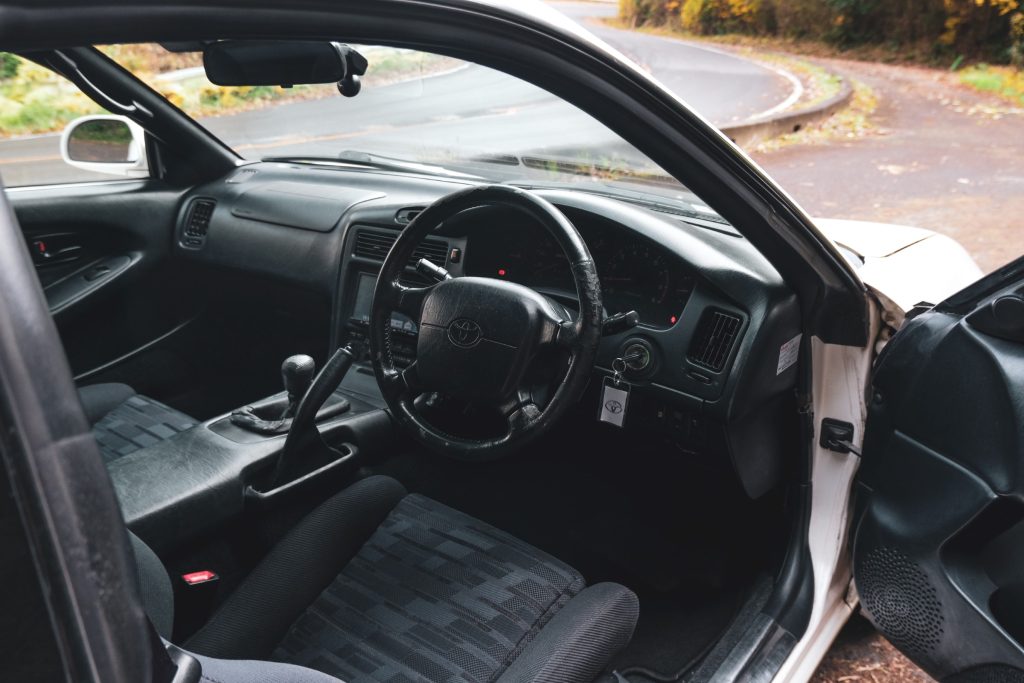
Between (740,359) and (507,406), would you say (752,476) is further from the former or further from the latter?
(507,406)

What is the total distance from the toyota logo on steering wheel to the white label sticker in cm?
73

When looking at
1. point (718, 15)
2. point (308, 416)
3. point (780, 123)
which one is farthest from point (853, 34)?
point (308, 416)

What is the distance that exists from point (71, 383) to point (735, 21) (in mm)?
21004

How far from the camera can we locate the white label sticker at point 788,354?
198 centimetres

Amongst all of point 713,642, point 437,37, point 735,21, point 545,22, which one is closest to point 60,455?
point 437,37

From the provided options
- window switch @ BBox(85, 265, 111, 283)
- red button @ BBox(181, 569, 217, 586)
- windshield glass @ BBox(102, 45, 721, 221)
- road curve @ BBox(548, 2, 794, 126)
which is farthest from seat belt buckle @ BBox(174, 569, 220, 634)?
road curve @ BBox(548, 2, 794, 126)

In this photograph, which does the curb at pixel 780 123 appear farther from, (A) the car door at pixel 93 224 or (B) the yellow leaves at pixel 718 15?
(B) the yellow leaves at pixel 718 15

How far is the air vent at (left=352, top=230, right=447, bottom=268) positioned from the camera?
A: 97.4 inches

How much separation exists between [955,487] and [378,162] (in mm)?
2317

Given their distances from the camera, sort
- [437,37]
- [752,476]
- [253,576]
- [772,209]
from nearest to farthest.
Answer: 1. [437,37]
2. [772,209]
3. [253,576]
4. [752,476]

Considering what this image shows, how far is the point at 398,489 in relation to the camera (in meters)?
2.19

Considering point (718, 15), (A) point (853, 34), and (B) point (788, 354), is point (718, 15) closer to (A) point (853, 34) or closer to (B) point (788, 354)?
(A) point (853, 34)

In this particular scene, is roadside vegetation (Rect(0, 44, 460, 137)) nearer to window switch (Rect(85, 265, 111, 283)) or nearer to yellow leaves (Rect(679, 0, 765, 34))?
window switch (Rect(85, 265, 111, 283))

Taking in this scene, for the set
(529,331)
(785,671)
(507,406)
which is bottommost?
(785,671)
